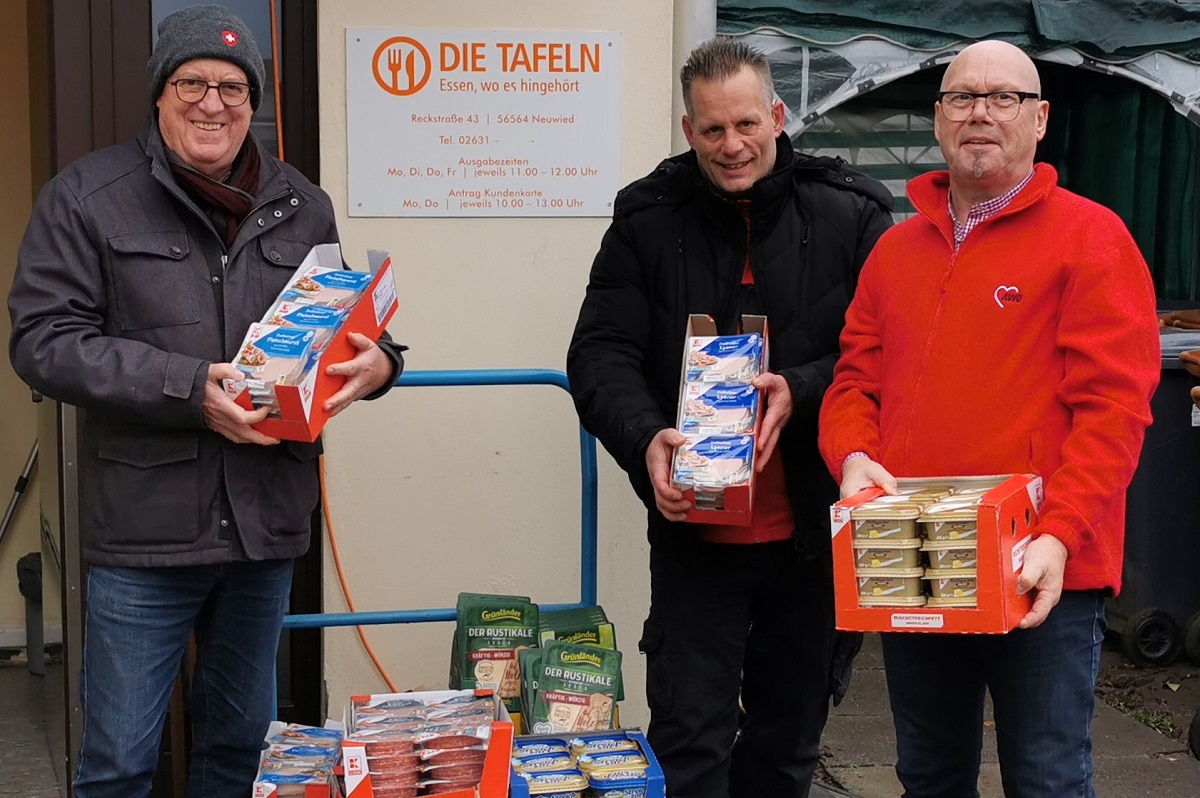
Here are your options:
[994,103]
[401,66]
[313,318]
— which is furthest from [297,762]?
[401,66]

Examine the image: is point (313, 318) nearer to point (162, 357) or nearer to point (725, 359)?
point (162, 357)

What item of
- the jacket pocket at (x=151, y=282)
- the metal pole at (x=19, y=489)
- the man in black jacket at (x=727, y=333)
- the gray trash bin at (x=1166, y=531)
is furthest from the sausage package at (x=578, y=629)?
the gray trash bin at (x=1166, y=531)

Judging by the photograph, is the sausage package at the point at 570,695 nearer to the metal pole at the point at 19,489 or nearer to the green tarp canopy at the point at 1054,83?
the green tarp canopy at the point at 1054,83

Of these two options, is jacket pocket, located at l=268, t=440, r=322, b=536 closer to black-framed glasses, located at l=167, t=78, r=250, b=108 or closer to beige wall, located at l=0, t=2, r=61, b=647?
black-framed glasses, located at l=167, t=78, r=250, b=108

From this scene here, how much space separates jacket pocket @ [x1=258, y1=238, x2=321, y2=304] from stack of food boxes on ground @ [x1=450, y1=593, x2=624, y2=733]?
3.20 feet

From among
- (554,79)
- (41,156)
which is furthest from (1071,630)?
(41,156)

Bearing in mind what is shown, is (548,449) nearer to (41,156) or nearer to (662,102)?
(662,102)

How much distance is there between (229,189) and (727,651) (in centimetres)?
141

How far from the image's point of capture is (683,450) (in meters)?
2.81

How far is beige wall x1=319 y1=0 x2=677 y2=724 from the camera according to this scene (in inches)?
156

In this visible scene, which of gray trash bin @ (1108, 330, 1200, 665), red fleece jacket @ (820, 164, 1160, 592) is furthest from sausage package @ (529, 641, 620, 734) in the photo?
gray trash bin @ (1108, 330, 1200, 665)

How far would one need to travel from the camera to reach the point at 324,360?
2.62 m

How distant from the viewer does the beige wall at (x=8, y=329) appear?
540cm

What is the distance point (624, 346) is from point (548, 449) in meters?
1.08
